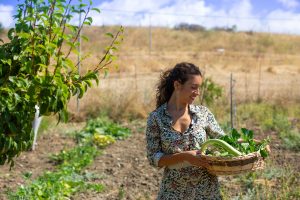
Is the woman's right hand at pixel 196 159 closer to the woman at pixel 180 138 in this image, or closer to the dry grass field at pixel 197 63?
the woman at pixel 180 138

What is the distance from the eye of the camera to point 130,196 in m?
5.70

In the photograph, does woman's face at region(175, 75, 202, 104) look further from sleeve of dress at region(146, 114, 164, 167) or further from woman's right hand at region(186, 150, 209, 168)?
woman's right hand at region(186, 150, 209, 168)

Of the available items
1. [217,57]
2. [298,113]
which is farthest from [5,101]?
[217,57]

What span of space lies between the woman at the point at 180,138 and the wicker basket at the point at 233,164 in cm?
23

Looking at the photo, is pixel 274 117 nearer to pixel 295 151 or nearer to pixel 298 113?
pixel 298 113

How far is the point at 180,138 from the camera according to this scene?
3.18 m

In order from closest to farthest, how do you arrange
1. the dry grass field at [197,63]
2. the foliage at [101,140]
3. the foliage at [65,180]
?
the foliage at [65,180] < the foliage at [101,140] < the dry grass field at [197,63]

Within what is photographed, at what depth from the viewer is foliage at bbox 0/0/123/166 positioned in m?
3.03

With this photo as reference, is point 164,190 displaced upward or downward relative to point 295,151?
upward

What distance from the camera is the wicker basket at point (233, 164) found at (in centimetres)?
282

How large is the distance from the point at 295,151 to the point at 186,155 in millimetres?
4829

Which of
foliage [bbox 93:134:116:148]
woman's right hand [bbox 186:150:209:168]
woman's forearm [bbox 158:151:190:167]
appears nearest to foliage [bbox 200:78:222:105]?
foliage [bbox 93:134:116:148]

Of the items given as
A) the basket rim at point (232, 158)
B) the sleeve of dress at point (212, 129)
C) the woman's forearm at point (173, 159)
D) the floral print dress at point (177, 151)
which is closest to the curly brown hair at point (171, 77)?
the floral print dress at point (177, 151)

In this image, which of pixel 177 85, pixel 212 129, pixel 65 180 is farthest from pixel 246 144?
pixel 65 180
